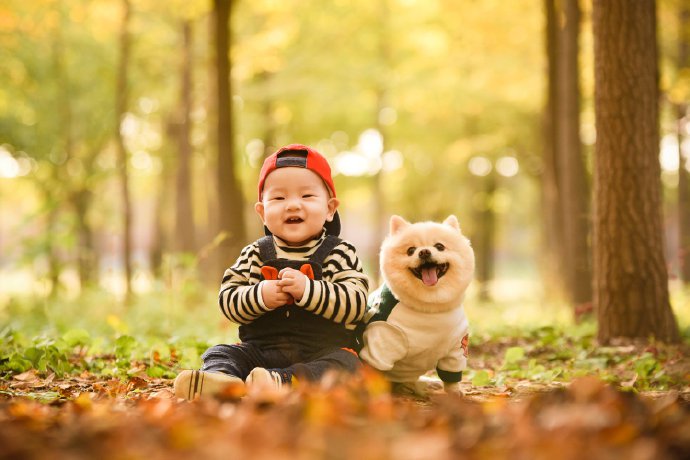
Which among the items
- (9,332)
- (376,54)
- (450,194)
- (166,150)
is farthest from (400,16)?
(9,332)

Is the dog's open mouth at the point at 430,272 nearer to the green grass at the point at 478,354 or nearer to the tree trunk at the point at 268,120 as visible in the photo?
the green grass at the point at 478,354

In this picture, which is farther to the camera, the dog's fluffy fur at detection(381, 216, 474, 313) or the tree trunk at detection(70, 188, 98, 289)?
the tree trunk at detection(70, 188, 98, 289)

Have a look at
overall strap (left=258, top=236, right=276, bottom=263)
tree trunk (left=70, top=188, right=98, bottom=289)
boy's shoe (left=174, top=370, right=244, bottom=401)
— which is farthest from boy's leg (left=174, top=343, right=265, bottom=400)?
tree trunk (left=70, top=188, right=98, bottom=289)

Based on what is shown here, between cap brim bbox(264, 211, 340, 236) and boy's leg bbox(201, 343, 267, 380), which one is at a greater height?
cap brim bbox(264, 211, 340, 236)

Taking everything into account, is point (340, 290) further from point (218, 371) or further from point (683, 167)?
point (683, 167)

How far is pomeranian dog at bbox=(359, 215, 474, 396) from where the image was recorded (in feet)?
11.6

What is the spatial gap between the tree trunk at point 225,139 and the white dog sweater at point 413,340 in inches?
251

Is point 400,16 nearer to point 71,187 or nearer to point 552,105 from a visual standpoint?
point 552,105

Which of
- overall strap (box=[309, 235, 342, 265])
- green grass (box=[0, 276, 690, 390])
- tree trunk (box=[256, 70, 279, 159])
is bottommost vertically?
green grass (box=[0, 276, 690, 390])

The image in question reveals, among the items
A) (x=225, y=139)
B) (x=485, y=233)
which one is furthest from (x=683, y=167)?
(x=225, y=139)

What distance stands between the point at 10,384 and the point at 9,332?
157 cm

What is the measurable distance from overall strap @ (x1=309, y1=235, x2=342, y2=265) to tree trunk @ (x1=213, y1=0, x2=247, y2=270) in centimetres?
616

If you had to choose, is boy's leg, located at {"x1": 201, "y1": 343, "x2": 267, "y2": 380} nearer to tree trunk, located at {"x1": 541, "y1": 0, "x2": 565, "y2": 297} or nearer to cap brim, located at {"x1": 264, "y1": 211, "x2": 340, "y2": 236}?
cap brim, located at {"x1": 264, "y1": 211, "x2": 340, "y2": 236}

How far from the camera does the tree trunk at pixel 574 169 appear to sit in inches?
328
